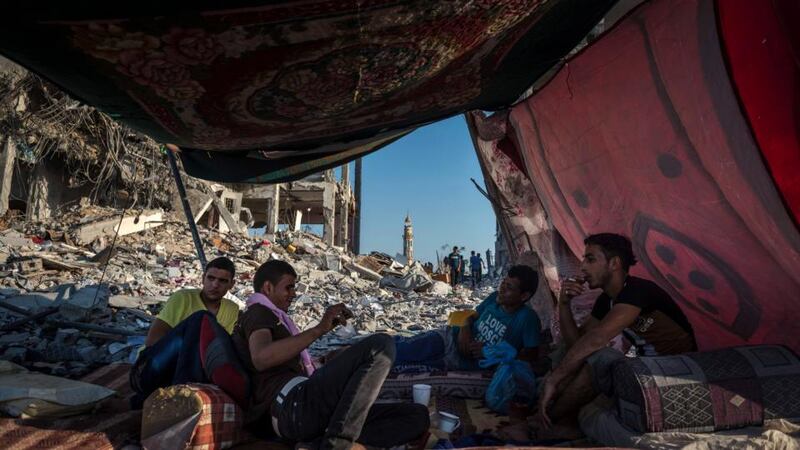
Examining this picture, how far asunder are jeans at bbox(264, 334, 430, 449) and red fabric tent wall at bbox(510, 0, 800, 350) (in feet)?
6.77

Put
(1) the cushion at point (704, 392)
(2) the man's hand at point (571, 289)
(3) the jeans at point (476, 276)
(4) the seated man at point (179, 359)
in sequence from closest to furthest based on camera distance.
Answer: (1) the cushion at point (704, 392)
(4) the seated man at point (179, 359)
(2) the man's hand at point (571, 289)
(3) the jeans at point (476, 276)

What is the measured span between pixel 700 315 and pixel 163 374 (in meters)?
3.67

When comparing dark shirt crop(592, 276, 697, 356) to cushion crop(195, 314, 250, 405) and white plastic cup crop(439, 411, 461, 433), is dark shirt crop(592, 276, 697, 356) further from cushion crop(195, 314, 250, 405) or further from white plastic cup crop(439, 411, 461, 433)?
cushion crop(195, 314, 250, 405)

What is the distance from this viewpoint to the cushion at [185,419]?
6.72 ft

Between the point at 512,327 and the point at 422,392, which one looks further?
the point at 512,327

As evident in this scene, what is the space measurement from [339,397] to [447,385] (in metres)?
1.69

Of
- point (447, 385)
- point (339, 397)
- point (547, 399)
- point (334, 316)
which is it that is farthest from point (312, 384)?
point (447, 385)

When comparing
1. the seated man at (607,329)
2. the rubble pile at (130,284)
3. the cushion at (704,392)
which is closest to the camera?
the cushion at (704,392)

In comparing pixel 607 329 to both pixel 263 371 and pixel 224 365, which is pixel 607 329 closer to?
pixel 263 371

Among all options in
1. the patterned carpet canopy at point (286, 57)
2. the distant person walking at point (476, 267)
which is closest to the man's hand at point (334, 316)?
the patterned carpet canopy at point (286, 57)

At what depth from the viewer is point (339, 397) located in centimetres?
204

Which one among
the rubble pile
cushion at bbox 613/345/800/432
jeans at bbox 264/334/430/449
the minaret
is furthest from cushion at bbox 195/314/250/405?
the minaret

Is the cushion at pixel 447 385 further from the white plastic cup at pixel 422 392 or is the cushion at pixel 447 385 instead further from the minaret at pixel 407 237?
the minaret at pixel 407 237

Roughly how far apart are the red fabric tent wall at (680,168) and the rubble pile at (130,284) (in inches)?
135
